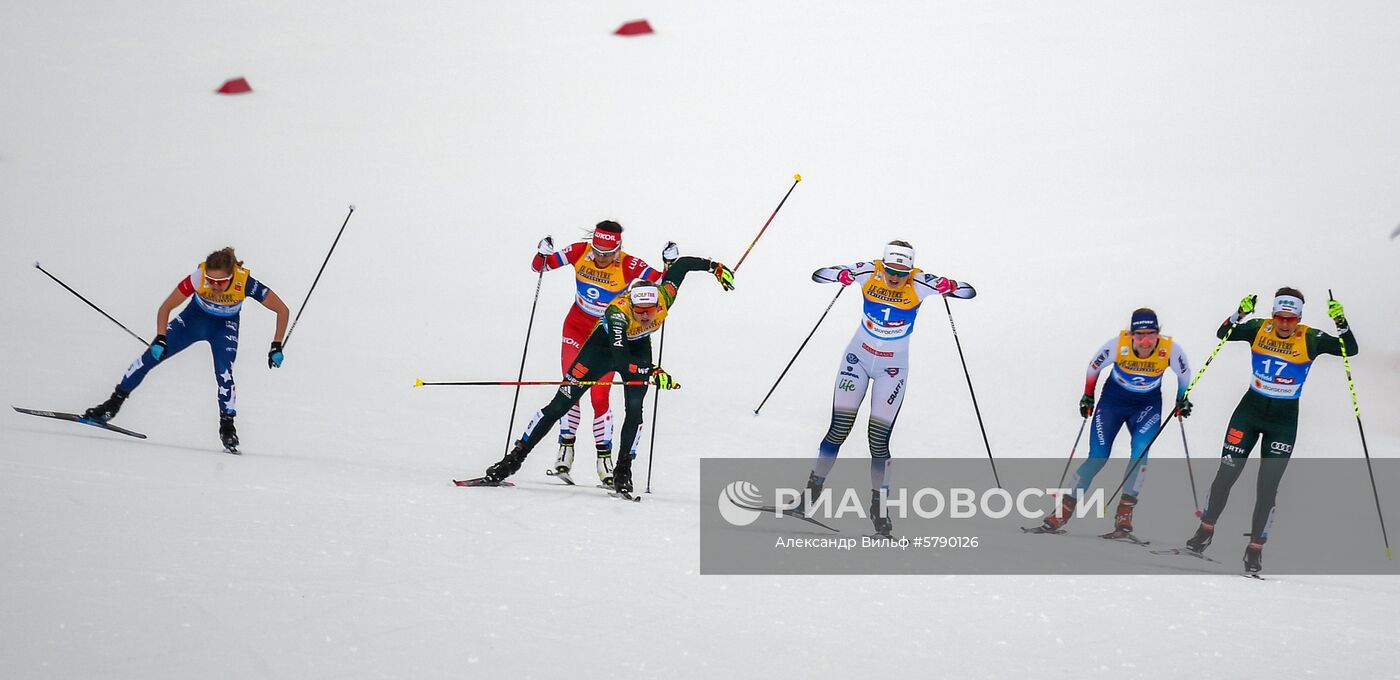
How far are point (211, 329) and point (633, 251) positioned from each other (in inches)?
388

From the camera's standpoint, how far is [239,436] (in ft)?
30.8

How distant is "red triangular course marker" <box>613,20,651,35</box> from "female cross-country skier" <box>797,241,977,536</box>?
19814mm

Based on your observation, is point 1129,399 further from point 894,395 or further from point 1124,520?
point 894,395

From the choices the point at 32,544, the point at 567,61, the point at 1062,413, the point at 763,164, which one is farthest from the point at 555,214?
the point at 32,544

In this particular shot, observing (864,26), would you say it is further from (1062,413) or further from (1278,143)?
(1062,413)

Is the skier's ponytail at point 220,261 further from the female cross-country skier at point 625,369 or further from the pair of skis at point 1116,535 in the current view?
the pair of skis at point 1116,535

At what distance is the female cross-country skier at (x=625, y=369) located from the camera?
7.93m

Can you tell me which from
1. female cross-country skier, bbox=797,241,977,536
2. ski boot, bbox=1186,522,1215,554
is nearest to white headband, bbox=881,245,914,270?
female cross-country skier, bbox=797,241,977,536

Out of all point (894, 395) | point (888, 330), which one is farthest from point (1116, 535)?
point (888, 330)

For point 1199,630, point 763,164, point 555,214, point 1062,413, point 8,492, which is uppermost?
point 763,164

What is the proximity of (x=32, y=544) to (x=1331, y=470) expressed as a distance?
36.1 feet

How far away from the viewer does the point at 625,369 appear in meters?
7.98

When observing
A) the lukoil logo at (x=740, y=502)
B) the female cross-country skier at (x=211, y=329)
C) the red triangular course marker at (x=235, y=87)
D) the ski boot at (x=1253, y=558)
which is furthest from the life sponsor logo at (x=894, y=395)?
the red triangular course marker at (x=235, y=87)

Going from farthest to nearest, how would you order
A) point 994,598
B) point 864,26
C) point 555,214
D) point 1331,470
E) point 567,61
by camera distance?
1. point 864,26
2. point 567,61
3. point 555,214
4. point 1331,470
5. point 994,598
